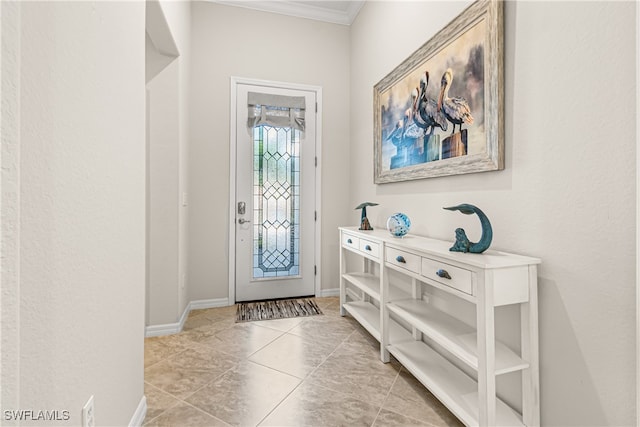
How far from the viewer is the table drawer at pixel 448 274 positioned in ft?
4.31

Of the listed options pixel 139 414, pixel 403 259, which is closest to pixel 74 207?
pixel 139 414

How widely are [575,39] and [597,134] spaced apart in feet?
1.30

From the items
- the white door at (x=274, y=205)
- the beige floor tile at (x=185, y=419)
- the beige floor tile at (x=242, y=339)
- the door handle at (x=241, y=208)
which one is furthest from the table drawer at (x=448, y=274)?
the door handle at (x=241, y=208)

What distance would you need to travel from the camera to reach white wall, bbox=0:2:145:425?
0.66m

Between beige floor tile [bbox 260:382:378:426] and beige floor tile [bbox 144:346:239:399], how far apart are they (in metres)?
0.54

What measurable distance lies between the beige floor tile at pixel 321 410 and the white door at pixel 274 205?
5.57 feet

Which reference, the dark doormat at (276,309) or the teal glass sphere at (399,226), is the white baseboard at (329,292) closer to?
the dark doormat at (276,309)

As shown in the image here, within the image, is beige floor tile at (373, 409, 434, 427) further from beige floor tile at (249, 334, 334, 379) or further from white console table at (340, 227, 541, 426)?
beige floor tile at (249, 334, 334, 379)

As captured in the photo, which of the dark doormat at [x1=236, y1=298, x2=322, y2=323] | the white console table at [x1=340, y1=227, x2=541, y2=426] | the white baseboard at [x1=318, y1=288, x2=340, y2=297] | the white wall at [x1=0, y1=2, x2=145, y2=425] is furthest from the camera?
the white baseboard at [x1=318, y1=288, x2=340, y2=297]

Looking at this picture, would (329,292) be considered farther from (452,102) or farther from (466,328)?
(452,102)

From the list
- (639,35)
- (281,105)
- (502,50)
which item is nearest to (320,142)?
(281,105)

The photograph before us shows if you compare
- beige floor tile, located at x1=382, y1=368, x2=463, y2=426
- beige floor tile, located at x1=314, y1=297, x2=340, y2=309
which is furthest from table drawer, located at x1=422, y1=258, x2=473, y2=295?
beige floor tile, located at x1=314, y1=297, x2=340, y2=309

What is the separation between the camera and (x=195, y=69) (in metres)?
3.02

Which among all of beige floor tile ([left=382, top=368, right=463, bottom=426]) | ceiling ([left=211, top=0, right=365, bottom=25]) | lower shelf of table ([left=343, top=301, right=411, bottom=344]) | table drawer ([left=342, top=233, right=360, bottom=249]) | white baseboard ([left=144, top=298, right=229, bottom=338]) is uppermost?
ceiling ([left=211, top=0, right=365, bottom=25])
